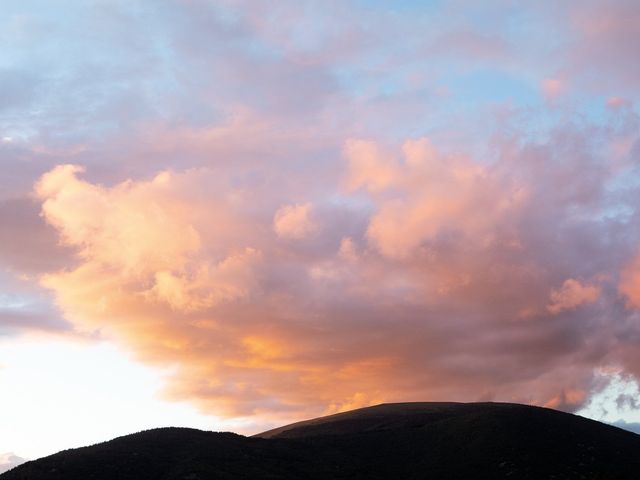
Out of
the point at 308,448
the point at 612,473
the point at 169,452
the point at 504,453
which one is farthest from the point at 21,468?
the point at 612,473

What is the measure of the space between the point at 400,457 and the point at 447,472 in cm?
1584

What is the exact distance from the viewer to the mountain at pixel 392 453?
385 ft

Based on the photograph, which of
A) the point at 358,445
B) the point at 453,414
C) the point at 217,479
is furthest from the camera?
the point at 453,414

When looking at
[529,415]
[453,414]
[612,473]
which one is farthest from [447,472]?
[453,414]

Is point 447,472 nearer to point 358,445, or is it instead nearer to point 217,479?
point 358,445

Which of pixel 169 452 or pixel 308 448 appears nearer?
pixel 169 452

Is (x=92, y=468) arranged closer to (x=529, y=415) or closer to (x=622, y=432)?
(x=529, y=415)

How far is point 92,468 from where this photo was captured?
113 m

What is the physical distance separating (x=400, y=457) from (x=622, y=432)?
53131 millimetres

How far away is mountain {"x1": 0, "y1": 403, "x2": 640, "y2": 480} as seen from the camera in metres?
117

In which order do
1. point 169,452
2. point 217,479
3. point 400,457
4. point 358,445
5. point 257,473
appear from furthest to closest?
point 358,445, point 400,457, point 169,452, point 257,473, point 217,479

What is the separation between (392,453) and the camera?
476ft

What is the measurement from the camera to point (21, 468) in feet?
378

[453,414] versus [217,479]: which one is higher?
[453,414]
